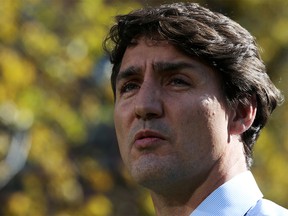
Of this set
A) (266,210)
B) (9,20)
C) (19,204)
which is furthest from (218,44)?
(19,204)

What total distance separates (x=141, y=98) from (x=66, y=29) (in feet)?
21.3

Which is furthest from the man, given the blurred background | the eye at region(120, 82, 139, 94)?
the blurred background

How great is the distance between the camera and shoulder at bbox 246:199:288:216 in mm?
3887

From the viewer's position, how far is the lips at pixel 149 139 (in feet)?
13.3

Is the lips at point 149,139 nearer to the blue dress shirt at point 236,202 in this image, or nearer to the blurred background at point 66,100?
the blue dress shirt at point 236,202

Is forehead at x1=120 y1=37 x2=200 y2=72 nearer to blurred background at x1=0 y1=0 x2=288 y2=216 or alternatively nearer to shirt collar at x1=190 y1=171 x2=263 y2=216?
shirt collar at x1=190 y1=171 x2=263 y2=216

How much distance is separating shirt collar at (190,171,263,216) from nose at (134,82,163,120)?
0.37 m

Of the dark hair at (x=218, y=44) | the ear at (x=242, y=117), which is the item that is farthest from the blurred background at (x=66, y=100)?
the ear at (x=242, y=117)

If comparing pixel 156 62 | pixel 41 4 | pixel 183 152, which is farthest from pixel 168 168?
pixel 41 4

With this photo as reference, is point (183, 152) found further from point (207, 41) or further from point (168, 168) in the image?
point (207, 41)

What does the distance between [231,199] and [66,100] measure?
6477 mm

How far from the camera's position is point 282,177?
9914mm

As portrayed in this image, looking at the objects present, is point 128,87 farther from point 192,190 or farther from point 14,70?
point 14,70

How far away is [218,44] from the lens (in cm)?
432
